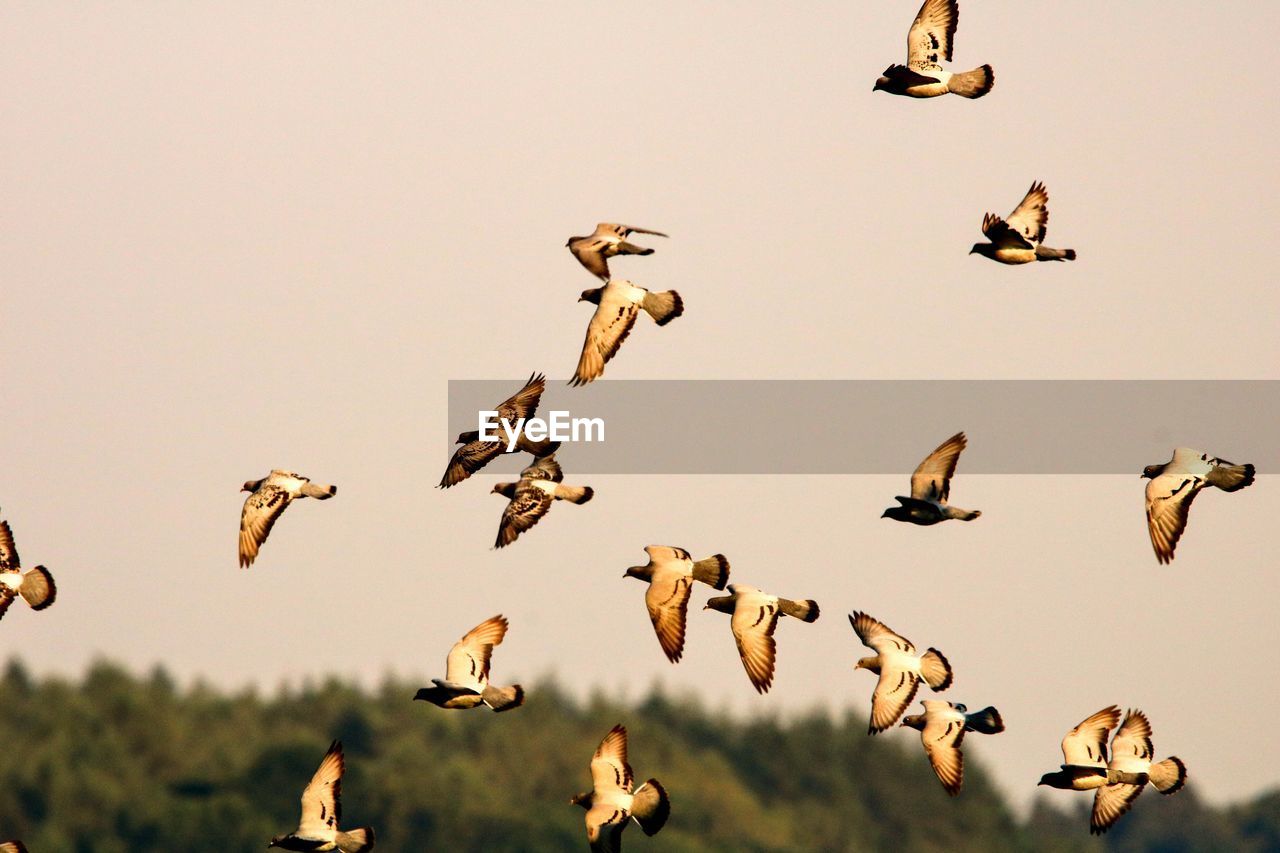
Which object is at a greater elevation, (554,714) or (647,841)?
(554,714)

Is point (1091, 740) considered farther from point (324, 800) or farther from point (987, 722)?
point (324, 800)

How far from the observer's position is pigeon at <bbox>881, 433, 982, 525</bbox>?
44.6 metres

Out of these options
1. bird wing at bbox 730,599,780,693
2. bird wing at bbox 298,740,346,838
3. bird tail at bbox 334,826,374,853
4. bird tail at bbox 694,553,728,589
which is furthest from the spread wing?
bird wing at bbox 298,740,346,838

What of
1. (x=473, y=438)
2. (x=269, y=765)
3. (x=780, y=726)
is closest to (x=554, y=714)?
(x=780, y=726)

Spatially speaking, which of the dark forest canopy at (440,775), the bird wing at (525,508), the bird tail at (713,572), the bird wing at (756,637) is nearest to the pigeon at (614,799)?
the bird wing at (756,637)

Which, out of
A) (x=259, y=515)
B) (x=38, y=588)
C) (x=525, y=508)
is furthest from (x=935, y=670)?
(x=38, y=588)

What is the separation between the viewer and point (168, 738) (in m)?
134

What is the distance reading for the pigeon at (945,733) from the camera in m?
43.4

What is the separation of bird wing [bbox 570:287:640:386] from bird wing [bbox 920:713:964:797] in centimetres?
746

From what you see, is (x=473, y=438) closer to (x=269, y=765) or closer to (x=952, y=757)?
(x=952, y=757)

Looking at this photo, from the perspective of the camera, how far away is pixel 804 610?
43438 millimetres

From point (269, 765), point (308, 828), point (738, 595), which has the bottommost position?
point (308, 828)

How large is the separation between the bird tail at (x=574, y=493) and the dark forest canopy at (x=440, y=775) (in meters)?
62.2

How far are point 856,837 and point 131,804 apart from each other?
3713 centimetres
